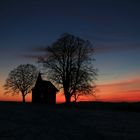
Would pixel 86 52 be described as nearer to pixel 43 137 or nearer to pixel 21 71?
pixel 21 71

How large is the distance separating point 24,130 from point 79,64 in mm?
37723

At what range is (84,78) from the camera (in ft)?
191

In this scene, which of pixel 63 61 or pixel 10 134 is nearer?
pixel 10 134

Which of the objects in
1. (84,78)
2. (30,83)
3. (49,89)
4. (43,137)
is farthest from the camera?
(30,83)

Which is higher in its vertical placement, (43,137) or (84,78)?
(84,78)

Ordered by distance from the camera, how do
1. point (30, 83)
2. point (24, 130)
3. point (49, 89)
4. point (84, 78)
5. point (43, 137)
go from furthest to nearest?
point (30, 83) → point (49, 89) → point (84, 78) → point (24, 130) → point (43, 137)

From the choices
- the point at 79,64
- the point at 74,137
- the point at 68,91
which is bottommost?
the point at 74,137

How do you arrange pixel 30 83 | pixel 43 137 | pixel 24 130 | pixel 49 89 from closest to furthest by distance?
1. pixel 43 137
2. pixel 24 130
3. pixel 49 89
4. pixel 30 83

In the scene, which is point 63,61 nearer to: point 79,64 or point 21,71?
point 79,64

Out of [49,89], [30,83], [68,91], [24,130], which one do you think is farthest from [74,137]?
[30,83]

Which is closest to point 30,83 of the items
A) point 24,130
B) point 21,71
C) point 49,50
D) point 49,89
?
point 21,71

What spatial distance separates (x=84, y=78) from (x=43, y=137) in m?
38.4

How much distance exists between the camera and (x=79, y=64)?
59.6 m

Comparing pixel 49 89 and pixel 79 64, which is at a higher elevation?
pixel 79 64
